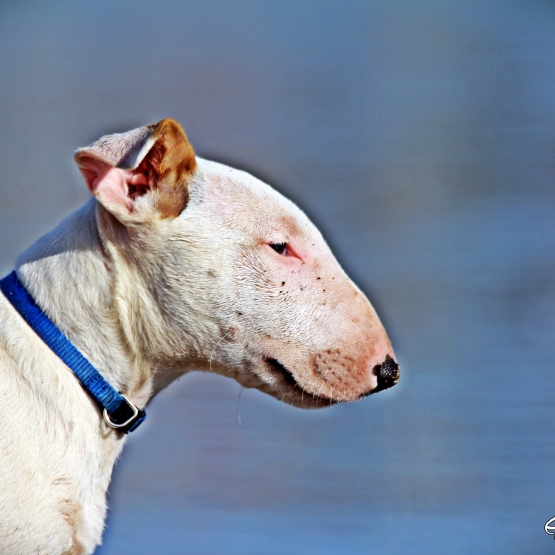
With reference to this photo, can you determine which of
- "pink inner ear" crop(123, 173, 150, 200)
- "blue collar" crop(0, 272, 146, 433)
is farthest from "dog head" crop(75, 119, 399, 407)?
"blue collar" crop(0, 272, 146, 433)

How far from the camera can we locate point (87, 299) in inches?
94.4

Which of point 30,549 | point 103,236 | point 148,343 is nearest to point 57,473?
point 30,549

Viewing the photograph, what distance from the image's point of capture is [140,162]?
92.0 inches

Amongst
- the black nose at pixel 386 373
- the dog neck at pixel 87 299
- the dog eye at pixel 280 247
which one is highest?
the dog neck at pixel 87 299

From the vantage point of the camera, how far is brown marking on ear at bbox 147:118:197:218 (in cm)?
241

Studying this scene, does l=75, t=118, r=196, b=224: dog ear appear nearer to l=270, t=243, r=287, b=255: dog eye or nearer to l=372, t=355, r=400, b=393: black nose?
l=270, t=243, r=287, b=255: dog eye

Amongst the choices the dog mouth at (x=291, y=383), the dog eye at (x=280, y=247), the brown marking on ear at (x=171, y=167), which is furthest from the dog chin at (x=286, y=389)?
the brown marking on ear at (x=171, y=167)

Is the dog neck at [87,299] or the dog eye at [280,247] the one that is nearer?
the dog neck at [87,299]

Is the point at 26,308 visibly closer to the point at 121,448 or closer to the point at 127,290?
the point at 127,290

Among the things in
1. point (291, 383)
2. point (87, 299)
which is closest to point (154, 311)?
point (87, 299)

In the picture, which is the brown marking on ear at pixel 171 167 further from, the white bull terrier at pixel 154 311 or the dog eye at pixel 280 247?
the dog eye at pixel 280 247

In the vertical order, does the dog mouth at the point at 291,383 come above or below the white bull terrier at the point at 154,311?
below

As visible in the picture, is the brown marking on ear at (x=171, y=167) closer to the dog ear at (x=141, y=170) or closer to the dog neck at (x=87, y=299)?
the dog ear at (x=141, y=170)

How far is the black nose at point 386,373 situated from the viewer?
2.51 metres
